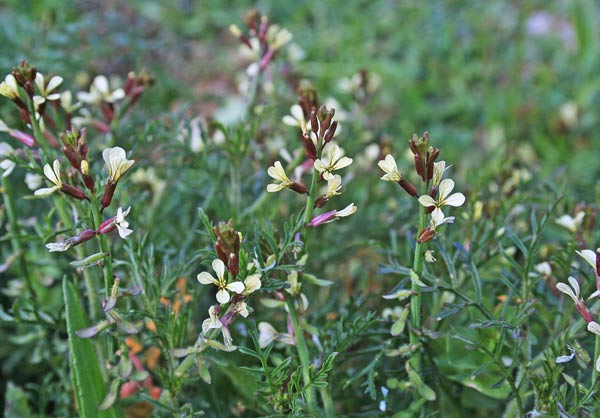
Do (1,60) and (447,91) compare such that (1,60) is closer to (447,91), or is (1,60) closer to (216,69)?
(216,69)

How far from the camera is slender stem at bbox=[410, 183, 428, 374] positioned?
1375mm

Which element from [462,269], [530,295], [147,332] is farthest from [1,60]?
[530,295]

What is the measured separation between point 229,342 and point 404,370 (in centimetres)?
50

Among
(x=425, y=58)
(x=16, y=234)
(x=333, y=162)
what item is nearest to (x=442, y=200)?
(x=333, y=162)

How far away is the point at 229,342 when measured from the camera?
1.31 metres

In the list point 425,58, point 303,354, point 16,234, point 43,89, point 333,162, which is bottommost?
point 425,58

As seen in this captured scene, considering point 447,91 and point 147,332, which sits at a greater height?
point 147,332

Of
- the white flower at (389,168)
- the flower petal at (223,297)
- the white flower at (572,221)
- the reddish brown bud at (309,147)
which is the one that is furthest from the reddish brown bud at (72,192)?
the white flower at (572,221)

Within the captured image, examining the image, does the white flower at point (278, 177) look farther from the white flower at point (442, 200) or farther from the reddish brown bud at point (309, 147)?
the white flower at point (442, 200)

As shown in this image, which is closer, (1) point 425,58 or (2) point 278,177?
(2) point 278,177

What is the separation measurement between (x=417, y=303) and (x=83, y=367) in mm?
731

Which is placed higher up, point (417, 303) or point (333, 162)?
point (333, 162)

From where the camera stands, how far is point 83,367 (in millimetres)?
1504

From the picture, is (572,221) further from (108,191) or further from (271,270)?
(108,191)
